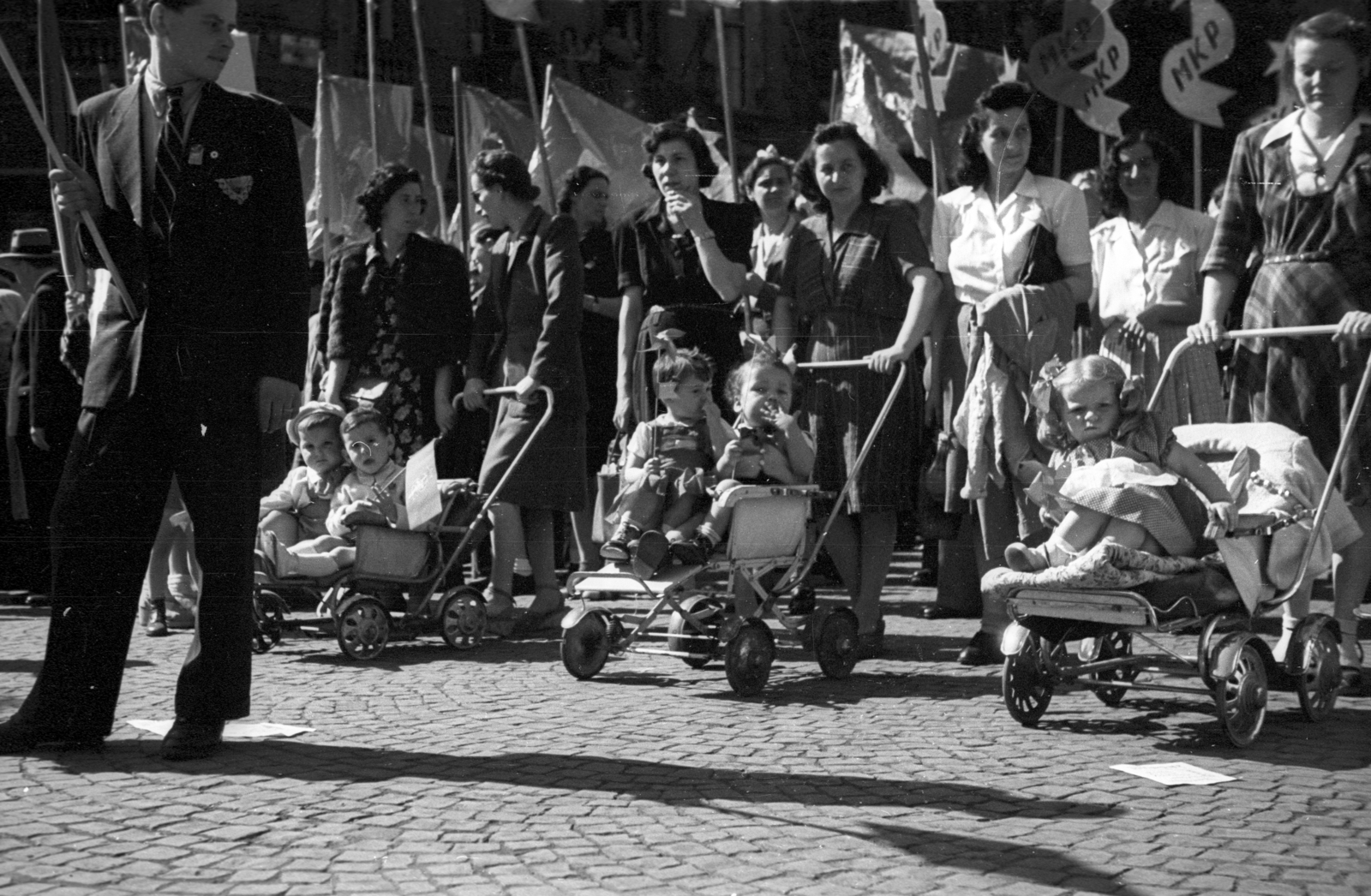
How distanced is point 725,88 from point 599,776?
180 inches

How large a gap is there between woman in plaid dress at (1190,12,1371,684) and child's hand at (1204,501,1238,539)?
2.39 feet

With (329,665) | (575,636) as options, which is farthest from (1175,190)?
(329,665)

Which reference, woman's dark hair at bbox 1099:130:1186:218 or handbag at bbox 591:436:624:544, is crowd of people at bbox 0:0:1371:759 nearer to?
woman's dark hair at bbox 1099:130:1186:218

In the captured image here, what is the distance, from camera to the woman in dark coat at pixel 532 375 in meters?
8.28

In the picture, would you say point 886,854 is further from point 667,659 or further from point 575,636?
point 667,659

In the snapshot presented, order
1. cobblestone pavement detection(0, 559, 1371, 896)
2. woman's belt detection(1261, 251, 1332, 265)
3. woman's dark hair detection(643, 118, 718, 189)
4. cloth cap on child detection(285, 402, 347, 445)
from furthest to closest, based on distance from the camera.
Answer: cloth cap on child detection(285, 402, 347, 445), woman's dark hair detection(643, 118, 718, 189), woman's belt detection(1261, 251, 1332, 265), cobblestone pavement detection(0, 559, 1371, 896)

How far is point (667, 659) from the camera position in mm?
7457

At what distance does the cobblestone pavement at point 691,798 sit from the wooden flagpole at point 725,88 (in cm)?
281

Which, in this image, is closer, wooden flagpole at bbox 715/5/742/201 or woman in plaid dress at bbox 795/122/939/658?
woman in plaid dress at bbox 795/122/939/658

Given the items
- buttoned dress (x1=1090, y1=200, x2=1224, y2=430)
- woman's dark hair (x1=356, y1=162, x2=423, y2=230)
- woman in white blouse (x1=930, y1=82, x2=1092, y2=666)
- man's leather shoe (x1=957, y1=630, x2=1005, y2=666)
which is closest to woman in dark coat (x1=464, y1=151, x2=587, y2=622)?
woman's dark hair (x1=356, y1=162, x2=423, y2=230)

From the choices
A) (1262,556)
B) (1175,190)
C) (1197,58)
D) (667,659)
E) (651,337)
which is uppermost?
(1197,58)

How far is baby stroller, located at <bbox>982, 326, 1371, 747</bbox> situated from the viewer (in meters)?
5.39

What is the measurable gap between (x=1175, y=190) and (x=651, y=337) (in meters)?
2.43

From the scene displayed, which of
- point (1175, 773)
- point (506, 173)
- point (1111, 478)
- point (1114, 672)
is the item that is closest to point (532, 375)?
point (506, 173)
